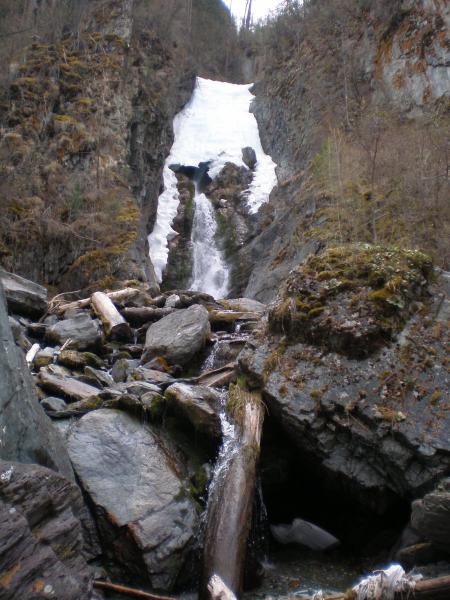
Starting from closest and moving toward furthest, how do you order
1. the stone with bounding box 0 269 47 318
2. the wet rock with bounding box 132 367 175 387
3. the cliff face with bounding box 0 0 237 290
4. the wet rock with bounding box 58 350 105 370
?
the wet rock with bounding box 132 367 175 387 → the wet rock with bounding box 58 350 105 370 → the stone with bounding box 0 269 47 318 → the cliff face with bounding box 0 0 237 290

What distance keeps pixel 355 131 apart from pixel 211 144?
1190 centimetres

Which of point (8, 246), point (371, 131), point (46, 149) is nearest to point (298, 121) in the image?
point (371, 131)

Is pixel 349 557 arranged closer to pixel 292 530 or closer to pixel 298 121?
pixel 292 530

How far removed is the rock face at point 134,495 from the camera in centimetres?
396

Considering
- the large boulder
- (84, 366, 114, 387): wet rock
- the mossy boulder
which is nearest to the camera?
the mossy boulder

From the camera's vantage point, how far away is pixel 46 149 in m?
18.5

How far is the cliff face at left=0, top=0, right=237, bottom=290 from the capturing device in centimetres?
1571

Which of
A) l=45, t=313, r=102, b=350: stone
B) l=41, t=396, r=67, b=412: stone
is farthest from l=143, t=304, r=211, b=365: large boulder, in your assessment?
l=41, t=396, r=67, b=412: stone

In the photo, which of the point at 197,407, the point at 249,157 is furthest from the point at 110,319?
the point at 249,157

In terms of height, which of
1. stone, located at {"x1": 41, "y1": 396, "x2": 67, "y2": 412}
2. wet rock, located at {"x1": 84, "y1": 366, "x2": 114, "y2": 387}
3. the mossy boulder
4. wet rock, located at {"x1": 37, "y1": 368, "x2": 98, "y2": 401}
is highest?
the mossy boulder

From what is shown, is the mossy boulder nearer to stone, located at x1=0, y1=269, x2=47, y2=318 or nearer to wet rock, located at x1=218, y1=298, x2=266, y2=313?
wet rock, located at x1=218, y1=298, x2=266, y2=313

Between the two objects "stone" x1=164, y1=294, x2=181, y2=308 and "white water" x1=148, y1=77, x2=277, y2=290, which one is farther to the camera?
"white water" x1=148, y1=77, x2=277, y2=290

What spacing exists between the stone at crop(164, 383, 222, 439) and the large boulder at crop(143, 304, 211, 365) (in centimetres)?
250

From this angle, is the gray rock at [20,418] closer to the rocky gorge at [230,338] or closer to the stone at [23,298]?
the rocky gorge at [230,338]
